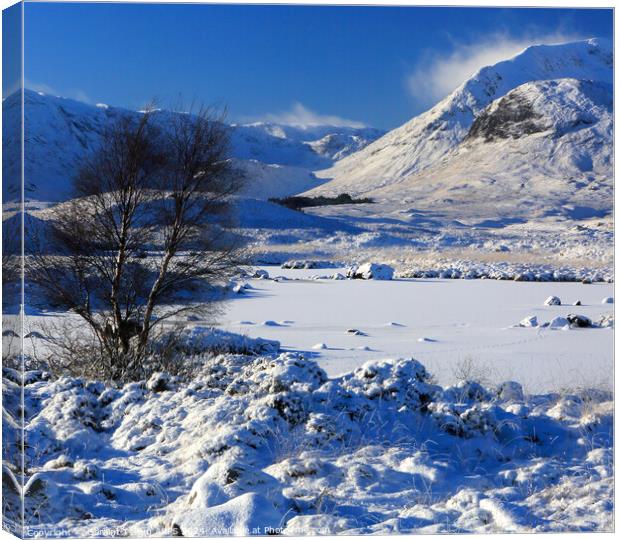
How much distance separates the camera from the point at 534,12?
16.6 ft

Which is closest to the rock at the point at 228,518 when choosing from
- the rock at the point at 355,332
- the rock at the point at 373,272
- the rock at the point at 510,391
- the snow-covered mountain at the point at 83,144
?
the snow-covered mountain at the point at 83,144

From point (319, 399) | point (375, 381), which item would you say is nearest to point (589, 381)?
point (375, 381)

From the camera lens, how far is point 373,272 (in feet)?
25.1

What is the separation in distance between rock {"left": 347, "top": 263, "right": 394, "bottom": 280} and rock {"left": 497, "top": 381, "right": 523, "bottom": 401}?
232 centimetres

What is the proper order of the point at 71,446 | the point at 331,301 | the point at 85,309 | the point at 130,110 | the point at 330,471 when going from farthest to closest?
the point at 331,301, the point at 85,309, the point at 130,110, the point at 71,446, the point at 330,471

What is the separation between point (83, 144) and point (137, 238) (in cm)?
96

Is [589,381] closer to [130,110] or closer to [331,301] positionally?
[331,301]

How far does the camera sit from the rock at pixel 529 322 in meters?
6.33

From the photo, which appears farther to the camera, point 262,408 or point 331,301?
point 331,301

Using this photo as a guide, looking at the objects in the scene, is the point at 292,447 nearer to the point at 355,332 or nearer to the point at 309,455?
the point at 309,455

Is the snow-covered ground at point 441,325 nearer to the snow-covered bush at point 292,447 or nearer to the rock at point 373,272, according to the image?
the rock at point 373,272

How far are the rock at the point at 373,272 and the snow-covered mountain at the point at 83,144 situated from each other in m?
1.24

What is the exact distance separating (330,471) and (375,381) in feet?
3.49

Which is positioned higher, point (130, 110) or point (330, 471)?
point (130, 110)
